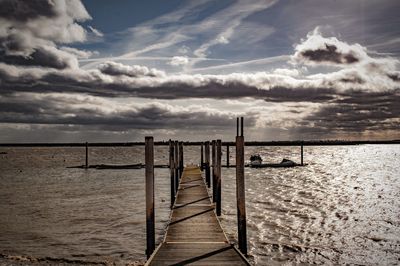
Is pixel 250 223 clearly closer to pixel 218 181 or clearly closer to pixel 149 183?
pixel 218 181

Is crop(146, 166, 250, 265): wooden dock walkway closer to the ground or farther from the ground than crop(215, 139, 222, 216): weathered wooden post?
closer to the ground

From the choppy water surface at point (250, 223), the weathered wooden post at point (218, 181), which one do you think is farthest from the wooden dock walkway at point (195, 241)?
the choppy water surface at point (250, 223)

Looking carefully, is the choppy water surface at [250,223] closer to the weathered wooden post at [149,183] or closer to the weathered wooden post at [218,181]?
the weathered wooden post at [218,181]

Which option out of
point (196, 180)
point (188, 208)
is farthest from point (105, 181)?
point (188, 208)

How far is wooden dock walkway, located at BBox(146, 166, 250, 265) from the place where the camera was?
8219 millimetres

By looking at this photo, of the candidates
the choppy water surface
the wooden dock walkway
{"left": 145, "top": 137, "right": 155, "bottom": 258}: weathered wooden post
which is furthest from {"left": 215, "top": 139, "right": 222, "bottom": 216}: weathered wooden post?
{"left": 145, "top": 137, "right": 155, "bottom": 258}: weathered wooden post

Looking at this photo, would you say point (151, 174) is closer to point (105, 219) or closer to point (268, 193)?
point (105, 219)

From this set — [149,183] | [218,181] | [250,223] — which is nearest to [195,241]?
[149,183]

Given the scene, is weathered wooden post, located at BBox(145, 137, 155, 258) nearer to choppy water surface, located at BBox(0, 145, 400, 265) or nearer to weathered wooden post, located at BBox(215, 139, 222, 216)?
choppy water surface, located at BBox(0, 145, 400, 265)

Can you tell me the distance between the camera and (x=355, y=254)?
12.0 m

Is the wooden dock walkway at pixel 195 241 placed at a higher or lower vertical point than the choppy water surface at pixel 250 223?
higher

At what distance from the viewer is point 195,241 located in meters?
9.90

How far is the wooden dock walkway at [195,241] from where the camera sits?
8.22m

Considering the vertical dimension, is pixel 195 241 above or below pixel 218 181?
below
